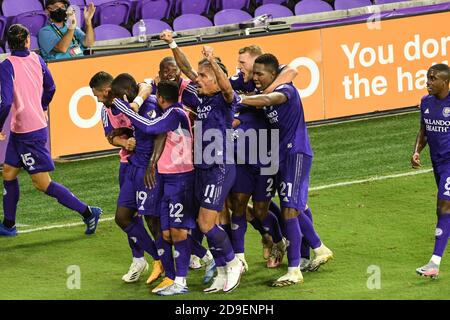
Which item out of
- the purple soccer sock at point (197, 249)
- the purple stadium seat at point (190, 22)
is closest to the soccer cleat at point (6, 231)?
the purple soccer sock at point (197, 249)

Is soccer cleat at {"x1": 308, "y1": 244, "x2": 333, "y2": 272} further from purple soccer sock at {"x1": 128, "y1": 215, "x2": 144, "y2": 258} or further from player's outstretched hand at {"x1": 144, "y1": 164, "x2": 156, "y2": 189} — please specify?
player's outstretched hand at {"x1": 144, "y1": 164, "x2": 156, "y2": 189}

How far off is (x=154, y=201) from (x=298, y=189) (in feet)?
4.30

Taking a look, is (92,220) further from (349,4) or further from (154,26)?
(349,4)

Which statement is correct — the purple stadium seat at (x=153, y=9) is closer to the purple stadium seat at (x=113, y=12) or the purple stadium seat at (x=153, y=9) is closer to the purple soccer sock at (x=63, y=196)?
the purple stadium seat at (x=113, y=12)

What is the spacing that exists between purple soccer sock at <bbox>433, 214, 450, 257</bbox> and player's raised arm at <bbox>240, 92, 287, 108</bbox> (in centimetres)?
188

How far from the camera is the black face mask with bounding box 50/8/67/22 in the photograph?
15586 millimetres

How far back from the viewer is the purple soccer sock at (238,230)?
37.1 feet

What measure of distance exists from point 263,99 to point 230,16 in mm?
9530

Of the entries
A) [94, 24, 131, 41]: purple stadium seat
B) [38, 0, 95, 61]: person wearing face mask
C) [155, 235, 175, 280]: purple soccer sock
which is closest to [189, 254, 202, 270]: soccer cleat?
[155, 235, 175, 280]: purple soccer sock

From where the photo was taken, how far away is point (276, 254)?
38.1 ft

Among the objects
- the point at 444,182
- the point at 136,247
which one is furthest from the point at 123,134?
the point at 444,182

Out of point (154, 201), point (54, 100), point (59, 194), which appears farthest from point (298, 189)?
point (54, 100)

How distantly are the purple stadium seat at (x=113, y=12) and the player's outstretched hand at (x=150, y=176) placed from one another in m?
9.25
